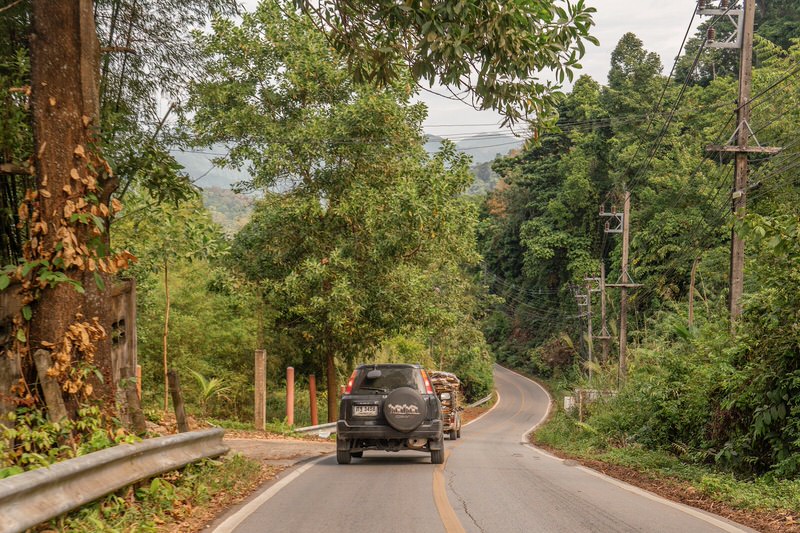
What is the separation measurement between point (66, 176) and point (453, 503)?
5561 mm

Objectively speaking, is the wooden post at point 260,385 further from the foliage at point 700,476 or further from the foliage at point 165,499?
the foliage at point 165,499

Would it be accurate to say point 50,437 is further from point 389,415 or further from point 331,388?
point 331,388

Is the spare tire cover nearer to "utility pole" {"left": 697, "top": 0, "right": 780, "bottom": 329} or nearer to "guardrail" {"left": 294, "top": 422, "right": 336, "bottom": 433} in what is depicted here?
"utility pole" {"left": 697, "top": 0, "right": 780, "bottom": 329}

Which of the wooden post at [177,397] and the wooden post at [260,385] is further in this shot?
the wooden post at [260,385]

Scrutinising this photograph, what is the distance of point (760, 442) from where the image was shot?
42.9ft

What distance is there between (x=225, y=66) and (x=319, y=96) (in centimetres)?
291

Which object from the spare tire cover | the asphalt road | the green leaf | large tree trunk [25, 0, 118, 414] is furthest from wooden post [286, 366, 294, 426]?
the green leaf

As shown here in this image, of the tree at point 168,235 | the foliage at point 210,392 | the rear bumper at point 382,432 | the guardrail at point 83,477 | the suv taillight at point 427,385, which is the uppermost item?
the tree at point 168,235

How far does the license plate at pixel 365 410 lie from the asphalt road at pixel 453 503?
88 cm

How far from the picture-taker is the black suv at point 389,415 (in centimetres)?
1362

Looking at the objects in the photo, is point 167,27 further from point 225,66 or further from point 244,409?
point 244,409

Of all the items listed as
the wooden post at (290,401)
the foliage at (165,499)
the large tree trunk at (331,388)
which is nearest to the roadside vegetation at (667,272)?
the foliage at (165,499)

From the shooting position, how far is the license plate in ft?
45.6

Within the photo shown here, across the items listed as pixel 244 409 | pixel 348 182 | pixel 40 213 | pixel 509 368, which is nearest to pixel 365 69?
pixel 40 213
